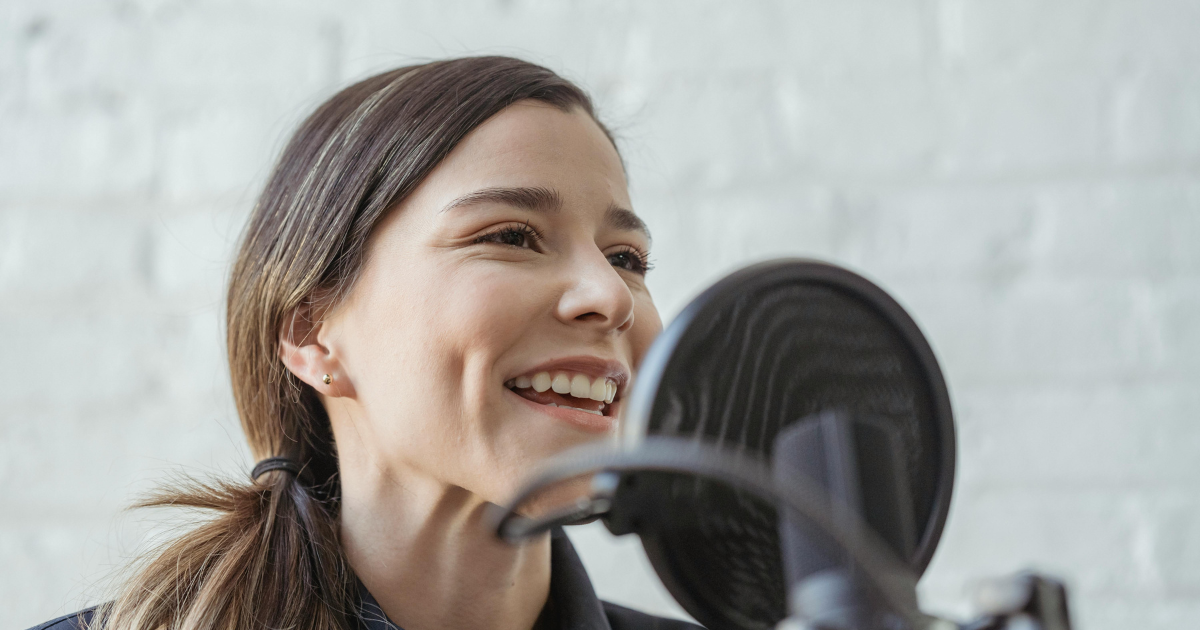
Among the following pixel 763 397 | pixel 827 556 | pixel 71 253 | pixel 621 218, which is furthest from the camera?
pixel 71 253

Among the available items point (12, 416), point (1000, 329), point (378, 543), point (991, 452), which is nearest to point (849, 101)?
point (1000, 329)

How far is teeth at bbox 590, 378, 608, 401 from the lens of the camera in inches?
28.9

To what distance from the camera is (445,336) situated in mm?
719

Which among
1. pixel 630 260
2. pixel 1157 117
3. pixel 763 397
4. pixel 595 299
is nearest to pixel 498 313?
pixel 595 299

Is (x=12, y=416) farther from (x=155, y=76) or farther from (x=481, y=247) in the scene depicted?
(x=481, y=247)

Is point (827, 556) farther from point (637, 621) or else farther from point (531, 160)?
point (637, 621)

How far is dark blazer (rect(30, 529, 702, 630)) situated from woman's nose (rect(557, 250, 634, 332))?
28 centimetres

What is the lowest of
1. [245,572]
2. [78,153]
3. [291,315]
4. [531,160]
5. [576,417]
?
[245,572]

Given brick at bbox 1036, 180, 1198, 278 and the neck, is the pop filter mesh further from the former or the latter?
brick at bbox 1036, 180, 1198, 278

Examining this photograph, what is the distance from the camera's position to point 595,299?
27.8 inches

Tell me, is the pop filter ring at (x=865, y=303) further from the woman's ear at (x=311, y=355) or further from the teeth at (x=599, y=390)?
the woman's ear at (x=311, y=355)

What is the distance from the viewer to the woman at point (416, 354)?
0.72 m

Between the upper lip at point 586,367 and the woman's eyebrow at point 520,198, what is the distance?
0.42ft

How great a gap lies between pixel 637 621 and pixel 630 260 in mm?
377
